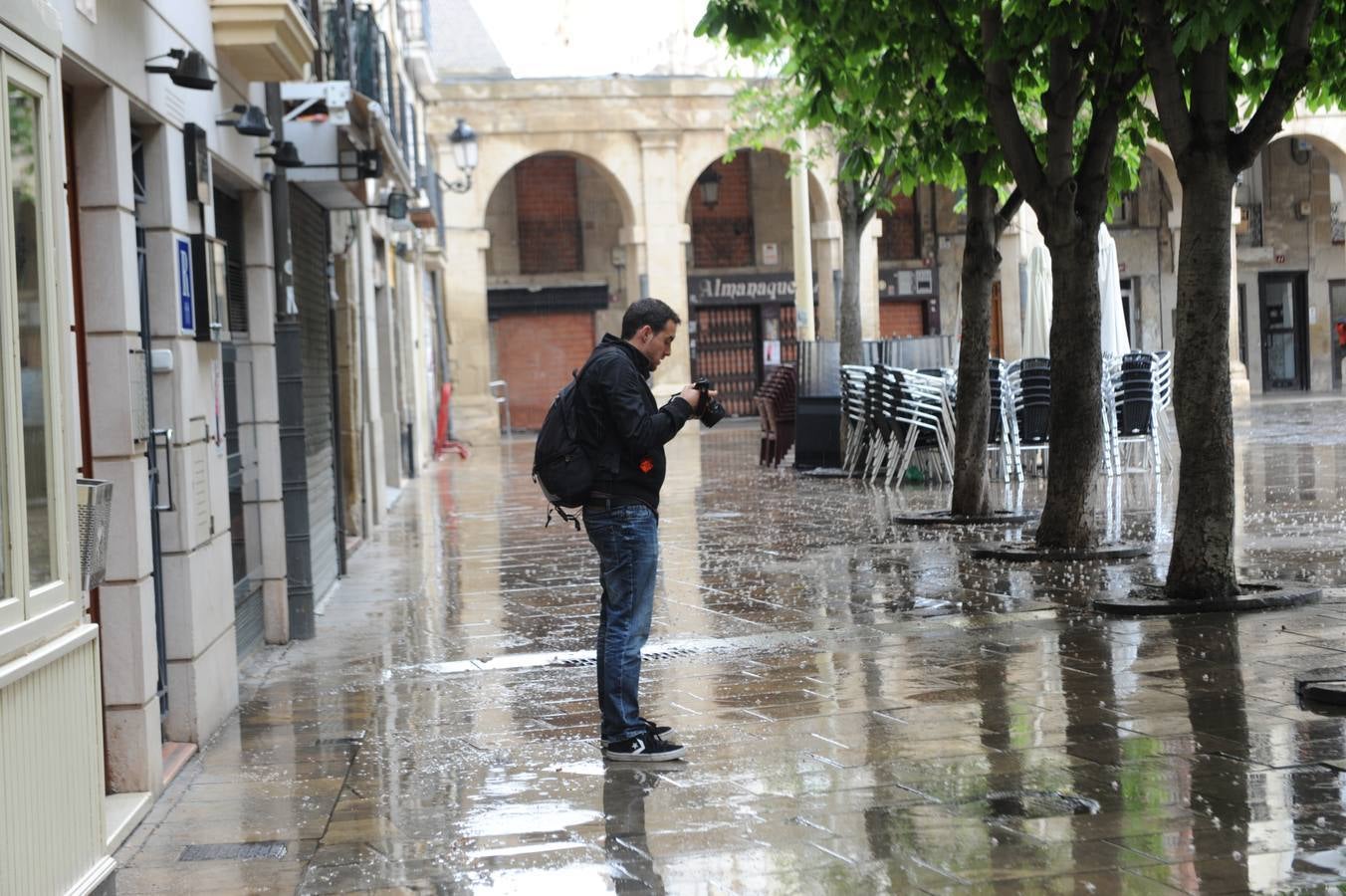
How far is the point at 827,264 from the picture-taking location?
35.7m

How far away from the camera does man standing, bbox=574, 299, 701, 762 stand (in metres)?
6.39

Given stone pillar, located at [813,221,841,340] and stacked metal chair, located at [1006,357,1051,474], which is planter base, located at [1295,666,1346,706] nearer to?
stacked metal chair, located at [1006,357,1051,474]

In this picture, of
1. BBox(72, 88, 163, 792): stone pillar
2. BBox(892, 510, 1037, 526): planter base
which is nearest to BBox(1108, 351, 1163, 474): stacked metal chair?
BBox(892, 510, 1037, 526): planter base

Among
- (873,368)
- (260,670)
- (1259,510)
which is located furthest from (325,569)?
(873,368)

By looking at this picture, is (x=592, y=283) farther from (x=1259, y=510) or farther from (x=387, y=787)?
(x=387, y=787)

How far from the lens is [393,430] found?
74.2ft

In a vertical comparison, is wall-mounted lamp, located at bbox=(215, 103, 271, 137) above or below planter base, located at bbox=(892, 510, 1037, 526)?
above

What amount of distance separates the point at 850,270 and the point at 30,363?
16823 mm

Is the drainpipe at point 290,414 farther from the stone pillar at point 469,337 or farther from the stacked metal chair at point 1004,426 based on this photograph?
the stone pillar at point 469,337

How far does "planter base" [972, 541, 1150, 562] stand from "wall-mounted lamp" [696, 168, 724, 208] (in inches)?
1121

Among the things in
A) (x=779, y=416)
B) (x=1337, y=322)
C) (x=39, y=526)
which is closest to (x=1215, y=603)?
(x=39, y=526)

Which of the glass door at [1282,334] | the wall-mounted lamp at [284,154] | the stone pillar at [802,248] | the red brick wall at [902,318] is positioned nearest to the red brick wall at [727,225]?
the red brick wall at [902,318]

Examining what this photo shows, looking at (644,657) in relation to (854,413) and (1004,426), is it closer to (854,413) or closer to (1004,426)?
(1004,426)

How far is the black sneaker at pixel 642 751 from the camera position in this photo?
6.36m
